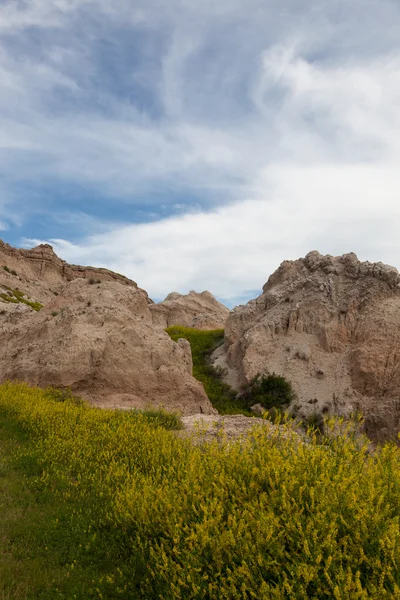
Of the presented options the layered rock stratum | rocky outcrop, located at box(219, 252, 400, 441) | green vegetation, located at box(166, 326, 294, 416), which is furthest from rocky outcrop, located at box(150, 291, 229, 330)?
the layered rock stratum

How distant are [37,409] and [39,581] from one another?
20.9ft

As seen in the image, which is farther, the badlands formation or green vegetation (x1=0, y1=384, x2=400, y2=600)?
the badlands formation

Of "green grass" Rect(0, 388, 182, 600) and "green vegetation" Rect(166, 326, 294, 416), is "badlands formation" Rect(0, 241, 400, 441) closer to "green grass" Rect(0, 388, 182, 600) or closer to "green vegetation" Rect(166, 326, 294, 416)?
"green vegetation" Rect(166, 326, 294, 416)

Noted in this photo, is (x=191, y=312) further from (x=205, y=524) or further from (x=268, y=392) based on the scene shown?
(x=205, y=524)

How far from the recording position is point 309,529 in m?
3.73

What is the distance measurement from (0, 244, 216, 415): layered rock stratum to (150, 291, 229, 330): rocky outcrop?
3135cm

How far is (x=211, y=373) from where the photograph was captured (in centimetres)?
2831

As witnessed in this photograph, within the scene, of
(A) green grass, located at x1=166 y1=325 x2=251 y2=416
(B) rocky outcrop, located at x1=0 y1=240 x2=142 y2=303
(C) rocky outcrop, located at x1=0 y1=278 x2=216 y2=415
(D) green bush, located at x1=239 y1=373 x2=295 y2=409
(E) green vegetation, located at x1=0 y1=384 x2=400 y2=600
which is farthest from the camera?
(B) rocky outcrop, located at x1=0 y1=240 x2=142 y2=303

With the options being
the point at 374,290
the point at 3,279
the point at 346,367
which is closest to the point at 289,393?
the point at 346,367

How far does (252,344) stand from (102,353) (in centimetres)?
1161

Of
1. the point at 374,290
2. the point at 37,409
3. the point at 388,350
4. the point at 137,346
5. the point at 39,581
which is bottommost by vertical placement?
the point at 39,581

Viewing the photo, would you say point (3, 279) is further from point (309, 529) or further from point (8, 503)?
point (309, 529)

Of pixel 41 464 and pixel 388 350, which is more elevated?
pixel 388 350

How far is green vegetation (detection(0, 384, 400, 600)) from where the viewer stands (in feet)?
11.5
